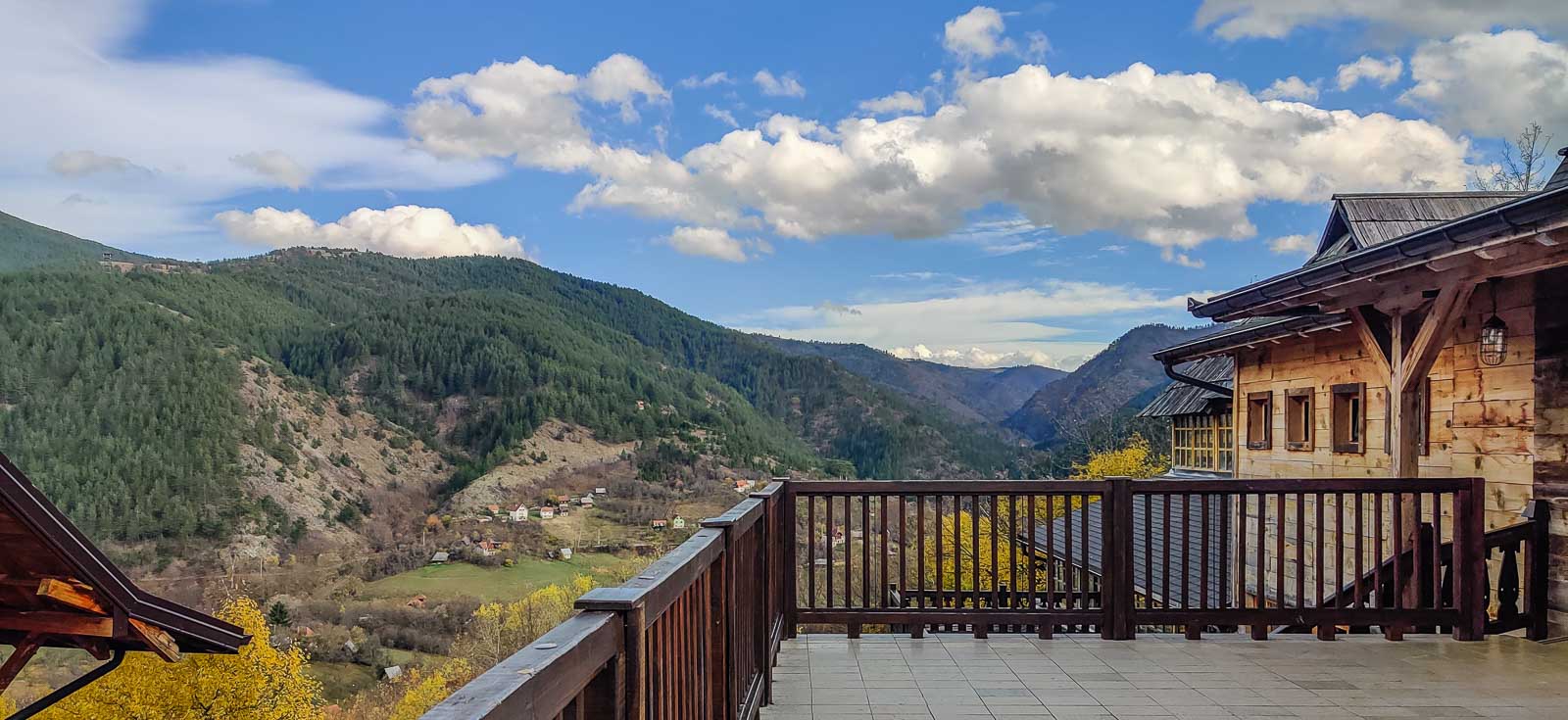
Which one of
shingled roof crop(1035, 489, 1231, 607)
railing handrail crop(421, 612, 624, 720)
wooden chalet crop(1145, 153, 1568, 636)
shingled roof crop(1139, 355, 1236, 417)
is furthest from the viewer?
shingled roof crop(1139, 355, 1236, 417)

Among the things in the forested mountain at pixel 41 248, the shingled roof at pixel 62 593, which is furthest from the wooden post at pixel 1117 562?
the forested mountain at pixel 41 248

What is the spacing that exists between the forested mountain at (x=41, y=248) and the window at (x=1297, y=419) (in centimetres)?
8830

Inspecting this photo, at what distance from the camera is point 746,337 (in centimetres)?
10262

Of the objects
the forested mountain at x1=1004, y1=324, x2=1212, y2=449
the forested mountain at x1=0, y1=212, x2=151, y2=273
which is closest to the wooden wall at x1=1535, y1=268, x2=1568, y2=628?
the forested mountain at x1=1004, y1=324, x2=1212, y2=449

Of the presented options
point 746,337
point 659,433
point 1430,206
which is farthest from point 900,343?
point 1430,206

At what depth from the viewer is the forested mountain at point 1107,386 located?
184 feet

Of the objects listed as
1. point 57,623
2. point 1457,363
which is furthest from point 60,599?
point 1457,363

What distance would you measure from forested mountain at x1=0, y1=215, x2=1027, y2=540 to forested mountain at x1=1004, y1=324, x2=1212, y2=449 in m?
4.27

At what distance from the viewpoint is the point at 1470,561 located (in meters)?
4.62

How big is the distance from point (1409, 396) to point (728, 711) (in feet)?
15.3

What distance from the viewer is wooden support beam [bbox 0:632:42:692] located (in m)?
3.50

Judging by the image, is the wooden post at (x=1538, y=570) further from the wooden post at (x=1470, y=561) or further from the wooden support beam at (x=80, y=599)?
the wooden support beam at (x=80, y=599)

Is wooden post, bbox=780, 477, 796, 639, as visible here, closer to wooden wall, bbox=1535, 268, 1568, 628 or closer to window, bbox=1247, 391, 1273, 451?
wooden wall, bbox=1535, 268, 1568, 628

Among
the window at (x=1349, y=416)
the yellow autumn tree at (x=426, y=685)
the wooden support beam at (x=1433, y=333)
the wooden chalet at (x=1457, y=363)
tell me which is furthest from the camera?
the yellow autumn tree at (x=426, y=685)
